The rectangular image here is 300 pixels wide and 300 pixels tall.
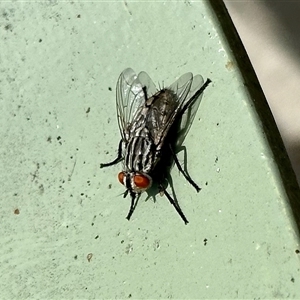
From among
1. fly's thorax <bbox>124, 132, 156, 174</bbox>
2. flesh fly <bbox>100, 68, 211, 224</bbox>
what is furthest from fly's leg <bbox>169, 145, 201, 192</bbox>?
fly's thorax <bbox>124, 132, 156, 174</bbox>

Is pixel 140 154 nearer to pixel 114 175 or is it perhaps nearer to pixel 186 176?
pixel 114 175

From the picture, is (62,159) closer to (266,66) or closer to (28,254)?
(28,254)

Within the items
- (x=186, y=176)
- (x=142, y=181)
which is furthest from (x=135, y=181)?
(x=186, y=176)

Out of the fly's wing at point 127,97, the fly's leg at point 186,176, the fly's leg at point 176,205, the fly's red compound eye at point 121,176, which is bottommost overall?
the fly's leg at point 176,205

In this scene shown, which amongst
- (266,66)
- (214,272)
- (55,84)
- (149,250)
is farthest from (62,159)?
(266,66)

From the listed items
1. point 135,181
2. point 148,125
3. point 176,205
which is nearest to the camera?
point 176,205

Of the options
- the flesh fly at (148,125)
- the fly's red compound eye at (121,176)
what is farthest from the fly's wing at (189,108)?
the fly's red compound eye at (121,176)

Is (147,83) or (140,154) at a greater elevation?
(147,83)

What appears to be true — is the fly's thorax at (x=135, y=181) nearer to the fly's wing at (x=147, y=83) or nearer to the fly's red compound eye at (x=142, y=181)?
the fly's red compound eye at (x=142, y=181)
